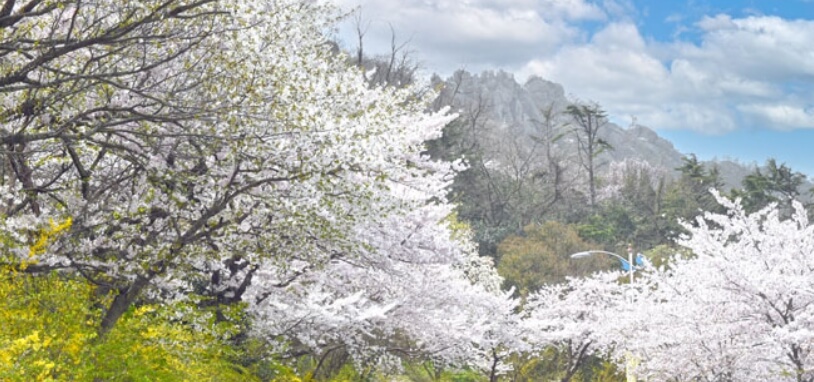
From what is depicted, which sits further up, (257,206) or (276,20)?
(276,20)

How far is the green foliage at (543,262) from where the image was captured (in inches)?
1321

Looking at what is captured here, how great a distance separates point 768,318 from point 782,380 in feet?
6.93

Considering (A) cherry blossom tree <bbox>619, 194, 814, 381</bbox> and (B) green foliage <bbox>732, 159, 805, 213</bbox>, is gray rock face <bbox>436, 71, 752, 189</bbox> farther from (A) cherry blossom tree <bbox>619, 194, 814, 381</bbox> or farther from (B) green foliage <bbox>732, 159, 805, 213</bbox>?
(A) cherry blossom tree <bbox>619, 194, 814, 381</bbox>

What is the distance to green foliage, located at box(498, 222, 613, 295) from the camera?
33.6 meters

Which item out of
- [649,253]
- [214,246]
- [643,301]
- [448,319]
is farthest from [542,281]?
[214,246]

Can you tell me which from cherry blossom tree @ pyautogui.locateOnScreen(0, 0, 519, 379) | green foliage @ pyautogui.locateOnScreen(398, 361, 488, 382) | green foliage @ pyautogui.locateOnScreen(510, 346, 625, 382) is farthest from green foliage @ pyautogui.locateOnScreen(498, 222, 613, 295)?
cherry blossom tree @ pyautogui.locateOnScreen(0, 0, 519, 379)

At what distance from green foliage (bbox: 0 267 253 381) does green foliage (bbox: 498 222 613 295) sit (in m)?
24.3

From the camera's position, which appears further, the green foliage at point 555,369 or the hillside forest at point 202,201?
the green foliage at point 555,369

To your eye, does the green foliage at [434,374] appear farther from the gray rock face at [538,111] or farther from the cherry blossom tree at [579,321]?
the gray rock face at [538,111]

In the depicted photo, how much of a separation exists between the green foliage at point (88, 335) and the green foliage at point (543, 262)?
2429 cm

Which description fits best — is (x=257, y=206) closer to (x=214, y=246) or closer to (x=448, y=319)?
(x=214, y=246)

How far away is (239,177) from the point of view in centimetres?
836

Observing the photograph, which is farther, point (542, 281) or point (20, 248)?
point (542, 281)

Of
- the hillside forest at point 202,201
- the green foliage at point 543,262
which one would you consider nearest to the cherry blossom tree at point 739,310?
the hillside forest at point 202,201
